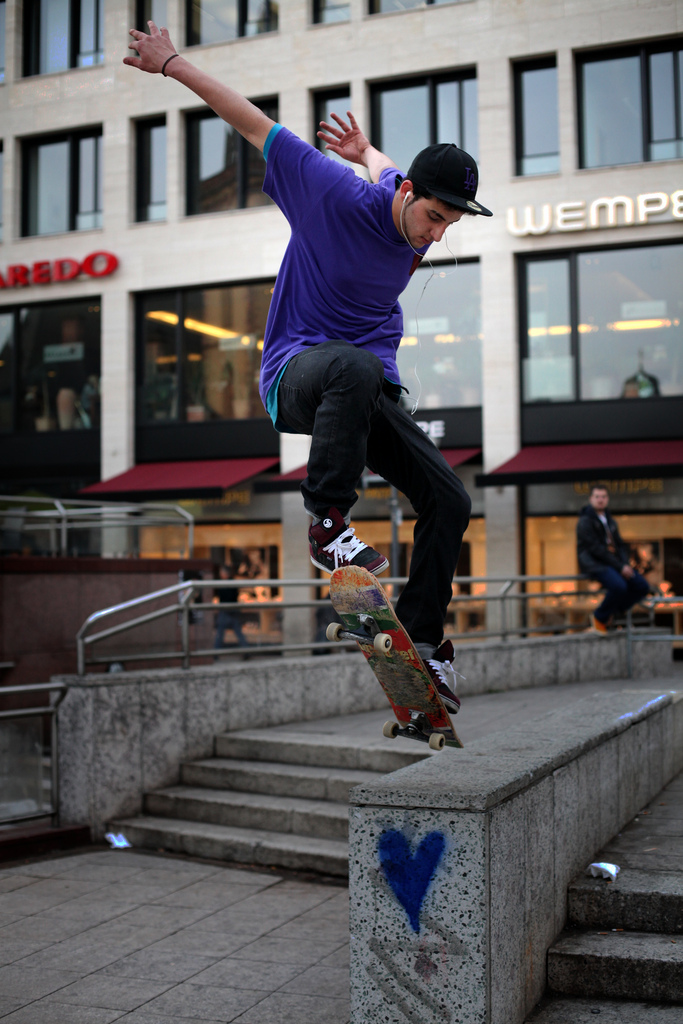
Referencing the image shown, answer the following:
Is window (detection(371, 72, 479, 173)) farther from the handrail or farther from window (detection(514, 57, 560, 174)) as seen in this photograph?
the handrail

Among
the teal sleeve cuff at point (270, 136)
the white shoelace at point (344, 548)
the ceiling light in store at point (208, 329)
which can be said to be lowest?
the white shoelace at point (344, 548)

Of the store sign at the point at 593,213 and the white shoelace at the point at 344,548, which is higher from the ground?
the store sign at the point at 593,213

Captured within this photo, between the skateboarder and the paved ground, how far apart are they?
180 centimetres

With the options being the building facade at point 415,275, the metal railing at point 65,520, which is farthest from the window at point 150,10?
the metal railing at point 65,520

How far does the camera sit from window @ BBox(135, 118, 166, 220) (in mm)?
21391

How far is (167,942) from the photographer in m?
5.26

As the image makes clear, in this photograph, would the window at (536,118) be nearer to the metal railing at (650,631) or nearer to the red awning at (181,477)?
the red awning at (181,477)

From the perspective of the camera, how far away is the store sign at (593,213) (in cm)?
1753

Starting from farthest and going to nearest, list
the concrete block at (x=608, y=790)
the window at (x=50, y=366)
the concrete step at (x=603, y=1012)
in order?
the window at (x=50, y=366), the concrete block at (x=608, y=790), the concrete step at (x=603, y=1012)

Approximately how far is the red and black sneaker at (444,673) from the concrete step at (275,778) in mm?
3545

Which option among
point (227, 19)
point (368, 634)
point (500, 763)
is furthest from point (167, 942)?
point (227, 19)

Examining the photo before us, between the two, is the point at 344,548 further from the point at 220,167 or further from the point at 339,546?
the point at 220,167

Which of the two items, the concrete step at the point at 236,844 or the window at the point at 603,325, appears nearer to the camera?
the concrete step at the point at 236,844

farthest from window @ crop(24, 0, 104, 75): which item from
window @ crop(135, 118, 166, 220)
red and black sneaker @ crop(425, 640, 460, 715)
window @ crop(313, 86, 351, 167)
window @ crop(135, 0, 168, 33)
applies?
red and black sneaker @ crop(425, 640, 460, 715)
